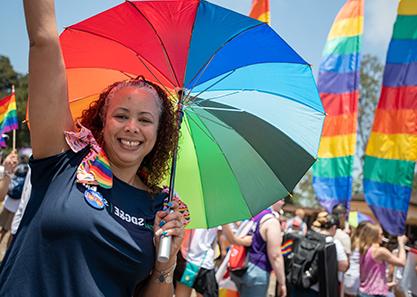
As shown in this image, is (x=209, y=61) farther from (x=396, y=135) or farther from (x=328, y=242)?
(x=396, y=135)

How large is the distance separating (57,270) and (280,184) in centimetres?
131

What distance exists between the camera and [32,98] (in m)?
1.38

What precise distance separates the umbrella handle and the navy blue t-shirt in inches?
Result: 4.3

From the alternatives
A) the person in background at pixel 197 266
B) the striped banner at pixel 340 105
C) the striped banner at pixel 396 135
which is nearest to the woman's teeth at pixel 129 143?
the person in background at pixel 197 266

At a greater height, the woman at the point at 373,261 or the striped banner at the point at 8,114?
the striped banner at the point at 8,114

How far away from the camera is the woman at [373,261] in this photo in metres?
5.75

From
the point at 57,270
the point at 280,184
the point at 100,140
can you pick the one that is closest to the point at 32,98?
the point at 100,140

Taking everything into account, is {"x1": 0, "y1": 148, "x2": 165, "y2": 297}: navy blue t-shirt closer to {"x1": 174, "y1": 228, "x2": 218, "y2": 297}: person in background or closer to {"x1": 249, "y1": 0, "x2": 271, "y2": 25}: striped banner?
{"x1": 174, "y1": 228, "x2": 218, "y2": 297}: person in background

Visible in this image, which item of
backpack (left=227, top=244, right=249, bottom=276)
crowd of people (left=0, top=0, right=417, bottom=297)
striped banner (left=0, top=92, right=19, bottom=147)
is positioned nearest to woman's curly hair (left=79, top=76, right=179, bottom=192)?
crowd of people (left=0, top=0, right=417, bottom=297)

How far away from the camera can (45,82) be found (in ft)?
4.51

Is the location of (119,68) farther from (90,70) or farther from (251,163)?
(251,163)

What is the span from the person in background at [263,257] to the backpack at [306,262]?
0.29 m

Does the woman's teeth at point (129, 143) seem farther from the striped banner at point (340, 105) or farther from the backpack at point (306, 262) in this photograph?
the striped banner at point (340, 105)

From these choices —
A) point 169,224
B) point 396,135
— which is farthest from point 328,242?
point 169,224
